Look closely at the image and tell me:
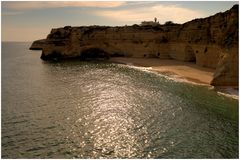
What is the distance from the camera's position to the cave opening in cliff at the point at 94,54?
7469 centimetres

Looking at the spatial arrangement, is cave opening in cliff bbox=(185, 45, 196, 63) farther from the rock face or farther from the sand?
the sand

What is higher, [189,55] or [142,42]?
[142,42]

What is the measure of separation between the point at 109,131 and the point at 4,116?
30.1ft

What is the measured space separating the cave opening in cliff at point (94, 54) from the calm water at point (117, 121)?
36358mm

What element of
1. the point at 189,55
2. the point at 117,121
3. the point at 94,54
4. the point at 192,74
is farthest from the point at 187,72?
the point at 94,54

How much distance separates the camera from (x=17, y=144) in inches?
736

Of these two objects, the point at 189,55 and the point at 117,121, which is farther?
the point at 189,55

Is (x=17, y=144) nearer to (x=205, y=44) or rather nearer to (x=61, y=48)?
(x=205, y=44)

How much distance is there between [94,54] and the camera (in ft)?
247

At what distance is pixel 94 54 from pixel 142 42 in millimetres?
12874

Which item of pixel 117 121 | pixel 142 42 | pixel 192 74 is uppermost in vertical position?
pixel 142 42

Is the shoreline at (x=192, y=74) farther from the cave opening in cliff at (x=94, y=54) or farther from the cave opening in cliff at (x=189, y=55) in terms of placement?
the cave opening in cliff at (x=94, y=54)

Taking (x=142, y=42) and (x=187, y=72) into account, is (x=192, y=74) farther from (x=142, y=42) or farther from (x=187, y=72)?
(x=142, y=42)

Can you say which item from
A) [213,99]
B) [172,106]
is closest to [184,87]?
[213,99]
